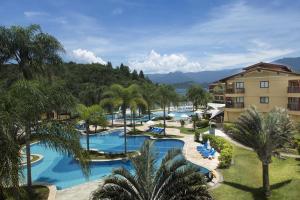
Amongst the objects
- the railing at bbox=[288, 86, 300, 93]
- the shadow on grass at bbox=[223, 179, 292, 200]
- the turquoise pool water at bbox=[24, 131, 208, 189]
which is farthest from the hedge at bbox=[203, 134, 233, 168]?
the railing at bbox=[288, 86, 300, 93]

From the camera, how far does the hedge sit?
21.9 meters

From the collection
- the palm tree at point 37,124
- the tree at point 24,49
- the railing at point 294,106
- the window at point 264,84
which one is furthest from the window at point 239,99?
the palm tree at point 37,124

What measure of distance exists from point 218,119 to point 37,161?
26404mm

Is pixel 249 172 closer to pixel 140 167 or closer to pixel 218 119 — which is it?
pixel 140 167

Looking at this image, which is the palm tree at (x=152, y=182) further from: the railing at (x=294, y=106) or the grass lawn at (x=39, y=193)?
the railing at (x=294, y=106)

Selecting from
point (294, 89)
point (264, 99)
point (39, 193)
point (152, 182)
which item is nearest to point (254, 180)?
point (152, 182)

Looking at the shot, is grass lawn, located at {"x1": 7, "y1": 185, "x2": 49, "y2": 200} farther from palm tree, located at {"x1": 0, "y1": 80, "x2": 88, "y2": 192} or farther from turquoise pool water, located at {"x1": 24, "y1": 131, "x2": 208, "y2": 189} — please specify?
palm tree, located at {"x1": 0, "y1": 80, "x2": 88, "y2": 192}

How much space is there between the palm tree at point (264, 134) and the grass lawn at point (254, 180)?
102 centimetres

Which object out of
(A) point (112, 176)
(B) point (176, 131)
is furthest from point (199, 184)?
(B) point (176, 131)

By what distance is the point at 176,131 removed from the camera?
135 feet

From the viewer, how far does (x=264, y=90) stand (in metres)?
38.6

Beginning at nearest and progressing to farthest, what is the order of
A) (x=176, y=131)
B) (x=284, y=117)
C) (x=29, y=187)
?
(x=29, y=187) < (x=284, y=117) < (x=176, y=131)

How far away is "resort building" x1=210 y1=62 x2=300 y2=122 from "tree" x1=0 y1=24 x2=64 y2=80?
2343 centimetres

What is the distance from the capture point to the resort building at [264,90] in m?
36.4
